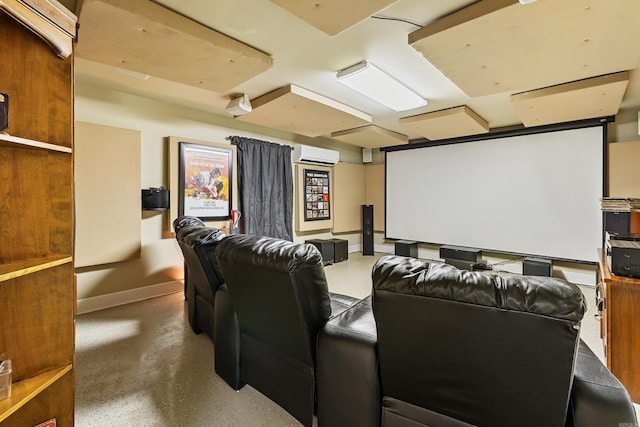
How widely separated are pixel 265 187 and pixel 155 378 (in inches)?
124

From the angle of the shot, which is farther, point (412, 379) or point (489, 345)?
point (412, 379)

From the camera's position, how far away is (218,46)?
2.03 metres

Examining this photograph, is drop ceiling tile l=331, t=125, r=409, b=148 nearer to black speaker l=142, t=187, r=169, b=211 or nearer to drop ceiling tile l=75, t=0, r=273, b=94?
drop ceiling tile l=75, t=0, r=273, b=94

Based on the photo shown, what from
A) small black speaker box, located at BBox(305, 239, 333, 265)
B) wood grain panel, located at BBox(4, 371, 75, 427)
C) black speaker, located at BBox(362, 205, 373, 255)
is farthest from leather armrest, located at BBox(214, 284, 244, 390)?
black speaker, located at BBox(362, 205, 373, 255)

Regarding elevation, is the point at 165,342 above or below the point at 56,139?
below

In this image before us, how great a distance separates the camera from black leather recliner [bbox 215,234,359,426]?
132 centimetres

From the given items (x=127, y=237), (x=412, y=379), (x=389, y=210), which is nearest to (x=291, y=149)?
(x=389, y=210)

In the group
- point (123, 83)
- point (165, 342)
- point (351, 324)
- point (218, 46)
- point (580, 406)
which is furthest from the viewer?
point (123, 83)

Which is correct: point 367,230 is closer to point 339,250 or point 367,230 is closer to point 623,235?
point 339,250

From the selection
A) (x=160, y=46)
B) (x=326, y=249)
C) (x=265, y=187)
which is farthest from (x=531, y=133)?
(x=160, y=46)

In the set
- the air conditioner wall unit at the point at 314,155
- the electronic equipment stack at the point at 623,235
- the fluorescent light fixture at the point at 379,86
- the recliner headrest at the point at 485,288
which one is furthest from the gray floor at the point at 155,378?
the air conditioner wall unit at the point at 314,155

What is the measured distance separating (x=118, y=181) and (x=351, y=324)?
10.5 feet

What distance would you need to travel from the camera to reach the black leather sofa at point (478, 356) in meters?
0.85

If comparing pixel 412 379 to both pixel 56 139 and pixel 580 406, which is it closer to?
pixel 580 406
